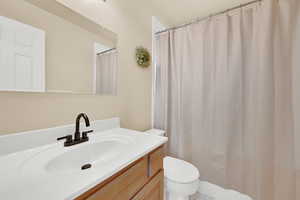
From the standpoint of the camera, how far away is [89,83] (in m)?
0.95

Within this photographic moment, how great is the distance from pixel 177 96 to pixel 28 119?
4.49 ft

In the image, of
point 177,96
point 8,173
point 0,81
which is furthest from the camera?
point 177,96

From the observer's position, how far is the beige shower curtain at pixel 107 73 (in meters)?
1.01

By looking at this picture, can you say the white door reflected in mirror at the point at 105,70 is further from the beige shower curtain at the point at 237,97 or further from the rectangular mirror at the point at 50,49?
the beige shower curtain at the point at 237,97

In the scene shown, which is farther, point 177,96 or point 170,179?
point 177,96

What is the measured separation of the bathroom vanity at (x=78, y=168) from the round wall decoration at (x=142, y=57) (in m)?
0.80

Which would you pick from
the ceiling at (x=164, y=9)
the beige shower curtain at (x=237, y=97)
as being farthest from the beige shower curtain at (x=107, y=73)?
the beige shower curtain at (x=237, y=97)

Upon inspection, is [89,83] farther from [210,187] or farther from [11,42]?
[210,187]

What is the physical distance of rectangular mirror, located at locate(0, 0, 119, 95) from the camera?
2.01ft

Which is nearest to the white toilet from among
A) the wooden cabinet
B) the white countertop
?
the wooden cabinet

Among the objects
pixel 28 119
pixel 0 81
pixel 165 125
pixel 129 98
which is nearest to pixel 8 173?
pixel 28 119

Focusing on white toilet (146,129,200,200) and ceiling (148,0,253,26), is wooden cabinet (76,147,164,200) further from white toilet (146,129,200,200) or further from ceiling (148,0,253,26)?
ceiling (148,0,253,26)

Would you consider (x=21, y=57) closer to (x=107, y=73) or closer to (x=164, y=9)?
(x=107, y=73)

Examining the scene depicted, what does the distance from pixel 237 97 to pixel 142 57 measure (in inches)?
42.4
